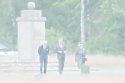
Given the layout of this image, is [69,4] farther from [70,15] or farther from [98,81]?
[98,81]

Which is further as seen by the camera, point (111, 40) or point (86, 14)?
point (86, 14)

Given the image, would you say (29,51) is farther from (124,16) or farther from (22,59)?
(124,16)

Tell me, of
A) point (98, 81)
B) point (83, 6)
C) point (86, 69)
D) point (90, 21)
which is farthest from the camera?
point (90, 21)

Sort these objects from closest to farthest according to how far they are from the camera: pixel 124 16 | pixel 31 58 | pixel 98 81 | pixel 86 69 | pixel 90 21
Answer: pixel 98 81
pixel 86 69
pixel 31 58
pixel 124 16
pixel 90 21

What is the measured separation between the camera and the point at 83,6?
2640 inches

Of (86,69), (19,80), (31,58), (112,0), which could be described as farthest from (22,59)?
(112,0)

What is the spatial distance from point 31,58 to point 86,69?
406 inches

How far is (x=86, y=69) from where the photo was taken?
37125 millimetres

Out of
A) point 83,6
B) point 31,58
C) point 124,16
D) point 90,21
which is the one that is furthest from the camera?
point 90,21

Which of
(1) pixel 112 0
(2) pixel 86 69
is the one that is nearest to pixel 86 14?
(1) pixel 112 0

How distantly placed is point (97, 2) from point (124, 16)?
9.35 m

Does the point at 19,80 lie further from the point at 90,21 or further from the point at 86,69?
the point at 90,21

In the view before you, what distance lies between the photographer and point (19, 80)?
32.2m

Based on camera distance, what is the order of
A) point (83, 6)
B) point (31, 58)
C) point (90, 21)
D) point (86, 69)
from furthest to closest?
point (90, 21), point (83, 6), point (31, 58), point (86, 69)
